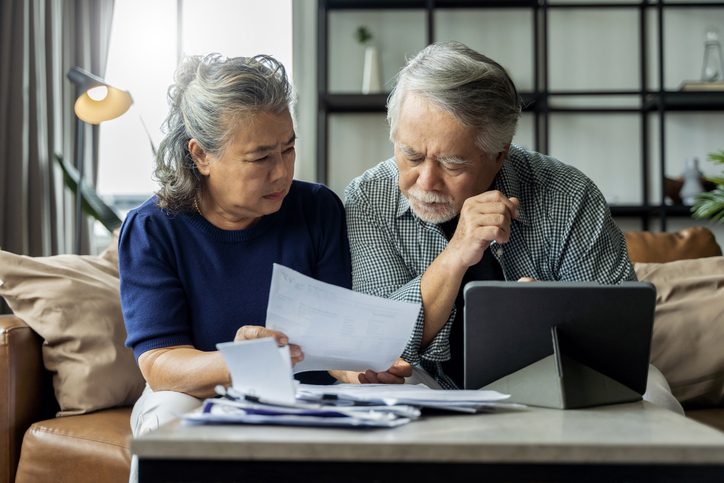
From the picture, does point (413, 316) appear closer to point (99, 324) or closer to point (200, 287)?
point (200, 287)

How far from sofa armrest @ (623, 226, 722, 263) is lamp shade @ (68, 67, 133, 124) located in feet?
6.49

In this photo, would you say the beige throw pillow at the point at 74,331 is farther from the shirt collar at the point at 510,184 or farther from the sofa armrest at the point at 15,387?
the shirt collar at the point at 510,184

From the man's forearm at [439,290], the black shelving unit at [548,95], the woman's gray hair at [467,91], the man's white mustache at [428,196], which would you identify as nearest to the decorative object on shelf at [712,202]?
the black shelving unit at [548,95]

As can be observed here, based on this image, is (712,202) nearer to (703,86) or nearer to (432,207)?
(703,86)

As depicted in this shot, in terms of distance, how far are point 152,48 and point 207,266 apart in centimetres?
310

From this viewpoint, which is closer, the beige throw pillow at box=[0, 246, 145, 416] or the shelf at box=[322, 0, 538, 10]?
the beige throw pillow at box=[0, 246, 145, 416]

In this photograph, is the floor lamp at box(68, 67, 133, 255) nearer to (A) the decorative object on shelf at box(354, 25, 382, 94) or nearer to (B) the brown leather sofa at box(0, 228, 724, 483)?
(B) the brown leather sofa at box(0, 228, 724, 483)

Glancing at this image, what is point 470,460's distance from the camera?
585mm

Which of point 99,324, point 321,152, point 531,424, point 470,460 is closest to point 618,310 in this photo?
point 531,424

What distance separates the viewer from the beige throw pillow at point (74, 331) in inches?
61.6

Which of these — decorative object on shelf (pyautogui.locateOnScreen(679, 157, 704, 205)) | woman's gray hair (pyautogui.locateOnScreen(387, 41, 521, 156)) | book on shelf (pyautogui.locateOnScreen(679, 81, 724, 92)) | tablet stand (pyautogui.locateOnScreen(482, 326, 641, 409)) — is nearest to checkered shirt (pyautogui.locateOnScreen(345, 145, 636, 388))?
woman's gray hair (pyautogui.locateOnScreen(387, 41, 521, 156))

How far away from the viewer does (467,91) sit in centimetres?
126

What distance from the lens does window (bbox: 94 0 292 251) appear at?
3.90 m

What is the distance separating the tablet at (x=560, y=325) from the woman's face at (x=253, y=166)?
0.62 m
